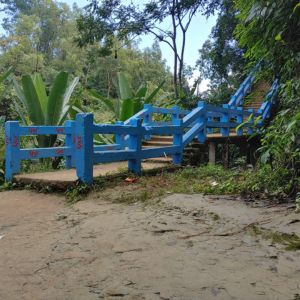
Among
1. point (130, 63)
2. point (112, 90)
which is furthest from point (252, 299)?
point (130, 63)

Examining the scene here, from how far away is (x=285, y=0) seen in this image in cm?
376

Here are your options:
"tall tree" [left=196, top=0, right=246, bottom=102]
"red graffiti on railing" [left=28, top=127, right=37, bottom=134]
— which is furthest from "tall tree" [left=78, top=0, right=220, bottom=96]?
"red graffiti on railing" [left=28, top=127, right=37, bottom=134]

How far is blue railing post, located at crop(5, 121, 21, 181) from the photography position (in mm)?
5848

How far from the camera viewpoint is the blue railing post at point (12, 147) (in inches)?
230

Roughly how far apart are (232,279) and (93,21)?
12759 millimetres

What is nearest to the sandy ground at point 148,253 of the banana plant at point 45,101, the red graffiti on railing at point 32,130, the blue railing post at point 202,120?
the red graffiti on railing at point 32,130

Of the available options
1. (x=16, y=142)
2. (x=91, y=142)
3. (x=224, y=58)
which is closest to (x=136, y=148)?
(x=91, y=142)

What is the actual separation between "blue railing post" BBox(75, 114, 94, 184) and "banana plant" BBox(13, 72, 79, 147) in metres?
2.75

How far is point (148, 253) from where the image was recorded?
2.86 meters

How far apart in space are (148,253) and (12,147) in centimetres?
369

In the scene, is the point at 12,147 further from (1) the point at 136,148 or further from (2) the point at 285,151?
(2) the point at 285,151

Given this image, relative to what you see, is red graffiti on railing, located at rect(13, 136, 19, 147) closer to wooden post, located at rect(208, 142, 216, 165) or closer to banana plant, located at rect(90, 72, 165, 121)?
banana plant, located at rect(90, 72, 165, 121)

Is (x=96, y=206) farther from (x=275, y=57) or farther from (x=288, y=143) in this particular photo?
(x=275, y=57)

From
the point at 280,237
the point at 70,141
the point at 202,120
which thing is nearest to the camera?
the point at 280,237
